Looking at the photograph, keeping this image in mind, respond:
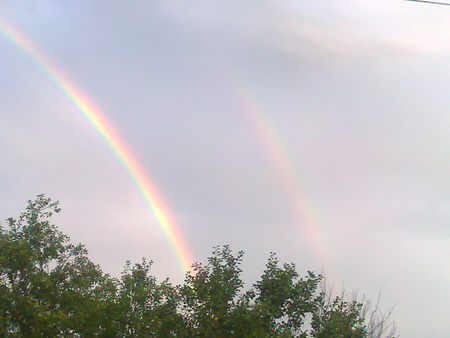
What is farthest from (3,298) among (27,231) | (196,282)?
(196,282)

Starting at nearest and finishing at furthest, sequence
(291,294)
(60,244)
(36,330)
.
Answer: (36,330), (291,294), (60,244)

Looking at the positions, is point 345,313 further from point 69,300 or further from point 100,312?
point 69,300

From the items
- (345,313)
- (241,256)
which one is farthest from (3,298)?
(345,313)

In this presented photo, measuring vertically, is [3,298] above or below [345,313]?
below

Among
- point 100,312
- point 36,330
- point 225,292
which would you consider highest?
point 225,292

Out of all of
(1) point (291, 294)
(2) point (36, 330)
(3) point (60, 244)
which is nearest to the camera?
(2) point (36, 330)

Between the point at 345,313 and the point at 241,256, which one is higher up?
the point at 241,256

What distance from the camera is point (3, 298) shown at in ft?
44.9

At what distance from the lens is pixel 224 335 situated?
1383 centimetres

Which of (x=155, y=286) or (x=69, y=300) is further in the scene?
(x=155, y=286)

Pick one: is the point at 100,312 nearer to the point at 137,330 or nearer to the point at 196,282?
the point at 137,330

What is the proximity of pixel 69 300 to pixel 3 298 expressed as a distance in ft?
6.13

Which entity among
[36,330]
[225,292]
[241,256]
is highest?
[241,256]

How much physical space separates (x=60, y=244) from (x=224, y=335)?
20.6ft
